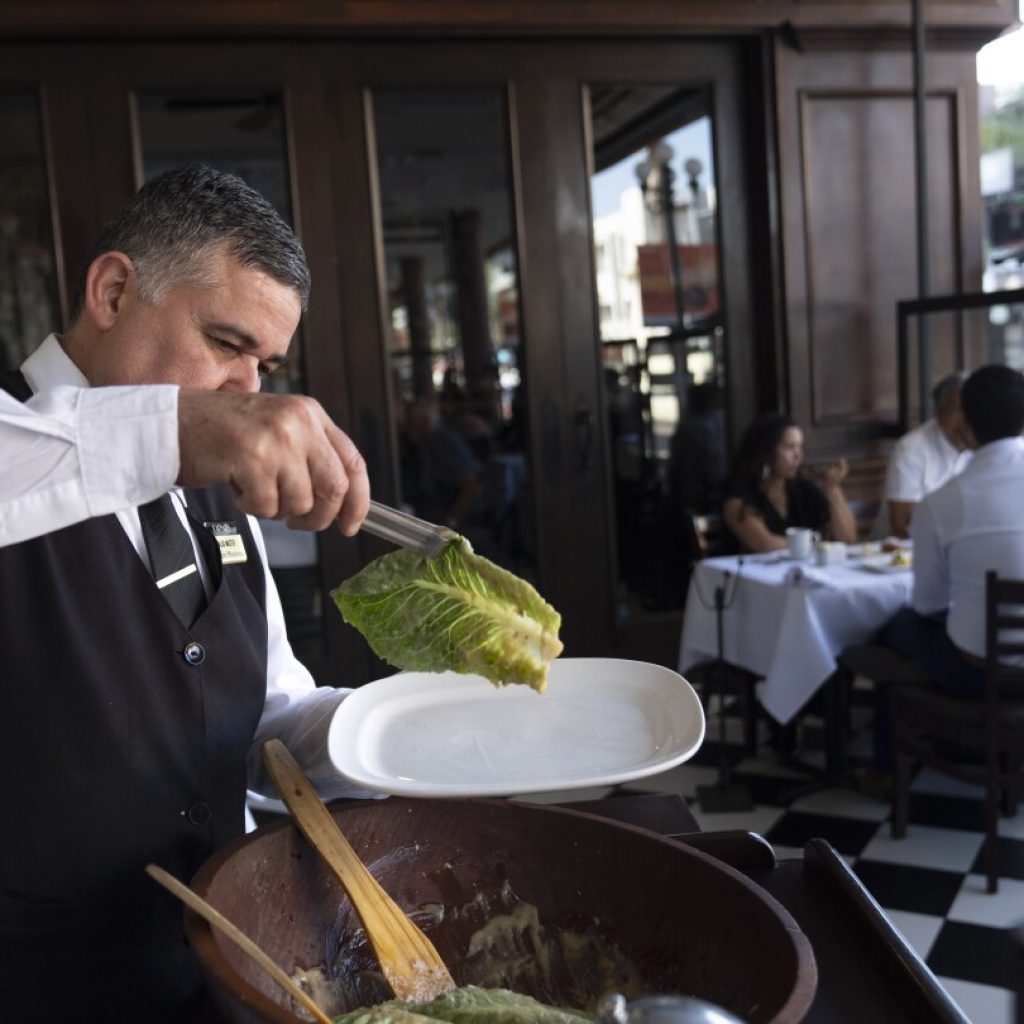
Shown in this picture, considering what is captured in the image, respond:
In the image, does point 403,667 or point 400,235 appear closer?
point 403,667

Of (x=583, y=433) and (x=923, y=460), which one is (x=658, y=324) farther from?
(x=923, y=460)

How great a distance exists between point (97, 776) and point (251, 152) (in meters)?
4.19

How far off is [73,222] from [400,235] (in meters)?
1.42

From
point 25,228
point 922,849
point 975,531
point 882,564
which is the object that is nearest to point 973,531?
point 975,531

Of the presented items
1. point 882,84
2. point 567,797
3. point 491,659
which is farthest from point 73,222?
point 491,659

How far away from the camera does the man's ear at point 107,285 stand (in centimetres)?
143

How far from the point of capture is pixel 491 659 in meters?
1.17

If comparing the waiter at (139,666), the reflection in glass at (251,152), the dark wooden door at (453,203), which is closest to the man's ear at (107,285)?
the waiter at (139,666)

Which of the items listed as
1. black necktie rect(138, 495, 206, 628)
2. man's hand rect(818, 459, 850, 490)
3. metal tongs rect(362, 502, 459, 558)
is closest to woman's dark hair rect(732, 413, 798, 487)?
man's hand rect(818, 459, 850, 490)

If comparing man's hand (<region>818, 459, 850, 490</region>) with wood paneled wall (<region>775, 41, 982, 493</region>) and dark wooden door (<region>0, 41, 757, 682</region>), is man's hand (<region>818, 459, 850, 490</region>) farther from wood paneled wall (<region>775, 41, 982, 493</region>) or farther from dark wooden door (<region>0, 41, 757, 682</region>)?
dark wooden door (<region>0, 41, 757, 682</region>)

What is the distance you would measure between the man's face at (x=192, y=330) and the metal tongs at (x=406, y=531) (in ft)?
1.19

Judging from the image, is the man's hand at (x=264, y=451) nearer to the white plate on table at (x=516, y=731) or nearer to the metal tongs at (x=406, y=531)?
the metal tongs at (x=406, y=531)

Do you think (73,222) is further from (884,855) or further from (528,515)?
(884,855)

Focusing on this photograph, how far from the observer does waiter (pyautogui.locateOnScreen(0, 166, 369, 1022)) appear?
1295mm
